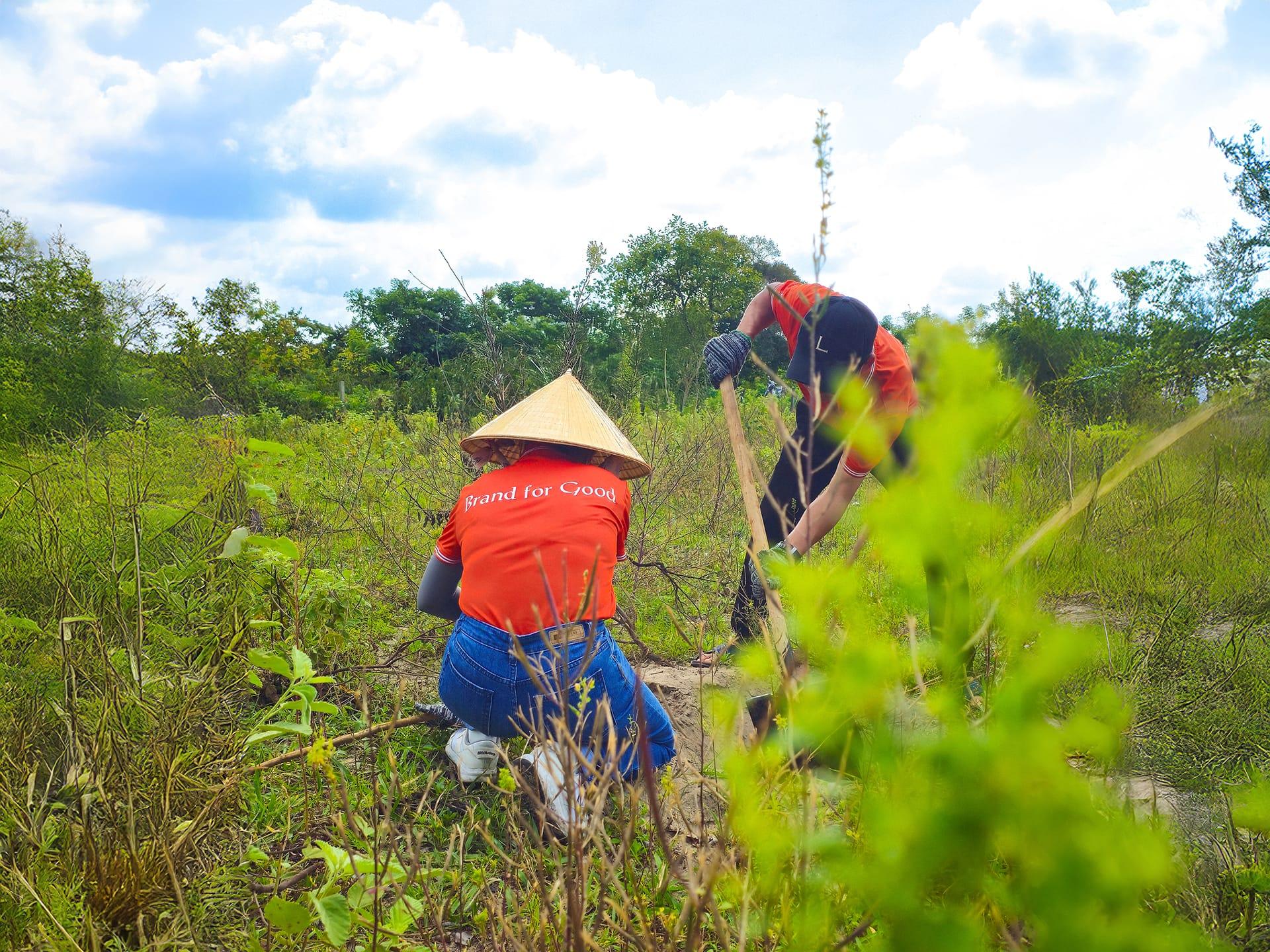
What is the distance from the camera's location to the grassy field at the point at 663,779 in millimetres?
484

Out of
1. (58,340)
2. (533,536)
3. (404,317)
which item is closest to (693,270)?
(404,317)

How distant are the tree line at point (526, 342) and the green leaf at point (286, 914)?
1.30 meters

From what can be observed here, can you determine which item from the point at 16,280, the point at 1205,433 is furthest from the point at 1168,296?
the point at 16,280

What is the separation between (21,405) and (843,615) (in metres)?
13.2

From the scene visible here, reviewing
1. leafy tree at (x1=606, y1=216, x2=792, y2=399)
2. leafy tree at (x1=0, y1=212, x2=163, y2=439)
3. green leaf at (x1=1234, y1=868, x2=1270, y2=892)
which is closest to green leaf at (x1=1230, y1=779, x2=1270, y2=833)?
green leaf at (x1=1234, y1=868, x2=1270, y2=892)

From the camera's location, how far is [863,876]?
493 mm

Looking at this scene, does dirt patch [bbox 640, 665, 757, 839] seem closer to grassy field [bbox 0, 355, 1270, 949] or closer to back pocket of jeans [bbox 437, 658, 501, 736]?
grassy field [bbox 0, 355, 1270, 949]

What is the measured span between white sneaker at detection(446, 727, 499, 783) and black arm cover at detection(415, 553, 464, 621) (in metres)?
0.56

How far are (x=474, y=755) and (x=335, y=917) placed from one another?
48.4 inches

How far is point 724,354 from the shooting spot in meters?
3.37

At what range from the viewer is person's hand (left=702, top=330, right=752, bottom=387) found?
3.35 m

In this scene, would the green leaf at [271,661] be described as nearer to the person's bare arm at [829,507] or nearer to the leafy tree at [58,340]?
the person's bare arm at [829,507]

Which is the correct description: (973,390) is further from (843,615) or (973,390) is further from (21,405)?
(21,405)

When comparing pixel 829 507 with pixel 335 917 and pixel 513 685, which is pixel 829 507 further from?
pixel 335 917
